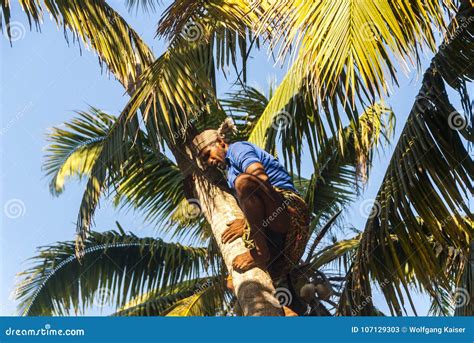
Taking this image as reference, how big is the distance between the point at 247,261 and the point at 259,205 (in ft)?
1.20

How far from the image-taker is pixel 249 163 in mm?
5266

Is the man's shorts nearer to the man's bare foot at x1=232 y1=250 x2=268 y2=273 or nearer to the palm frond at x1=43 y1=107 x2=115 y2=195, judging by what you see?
the man's bare foot at x1=232 y1=250 x2=268 y2=273

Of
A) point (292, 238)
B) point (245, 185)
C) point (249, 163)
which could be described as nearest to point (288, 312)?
point (292, 238)

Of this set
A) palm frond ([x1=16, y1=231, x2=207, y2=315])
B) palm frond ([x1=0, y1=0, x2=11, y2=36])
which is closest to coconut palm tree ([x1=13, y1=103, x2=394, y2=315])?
palm frond ([x1=16, y1=231, x2=207, y2=315])

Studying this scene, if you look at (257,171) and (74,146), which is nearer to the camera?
(257,171)

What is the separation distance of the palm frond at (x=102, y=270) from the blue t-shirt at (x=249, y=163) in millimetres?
4853

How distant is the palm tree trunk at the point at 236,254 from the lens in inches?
191

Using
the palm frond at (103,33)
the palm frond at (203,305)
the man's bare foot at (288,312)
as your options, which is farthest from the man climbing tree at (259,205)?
the palm frond at (203,305)

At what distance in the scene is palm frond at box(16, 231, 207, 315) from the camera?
410 inches

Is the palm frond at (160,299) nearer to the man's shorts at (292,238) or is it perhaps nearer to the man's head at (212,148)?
the man's shorts at (292,238)

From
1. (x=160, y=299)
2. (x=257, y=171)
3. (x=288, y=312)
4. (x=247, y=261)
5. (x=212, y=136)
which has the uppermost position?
(x=160, y=299)

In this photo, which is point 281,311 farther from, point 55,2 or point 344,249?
point 344,249

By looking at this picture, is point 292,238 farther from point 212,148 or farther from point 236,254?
point 212,148

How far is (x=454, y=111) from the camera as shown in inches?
207
